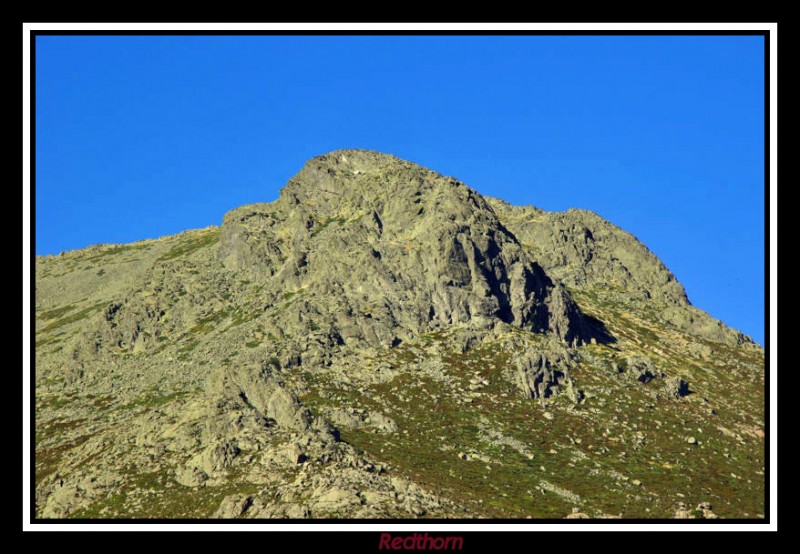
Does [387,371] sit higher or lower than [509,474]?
higher

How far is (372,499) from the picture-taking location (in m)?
144
